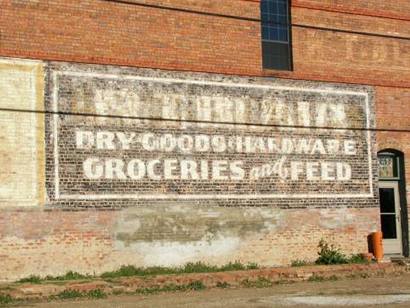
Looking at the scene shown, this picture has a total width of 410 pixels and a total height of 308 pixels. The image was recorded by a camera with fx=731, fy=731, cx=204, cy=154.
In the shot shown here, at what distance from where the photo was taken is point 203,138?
59.6 feet

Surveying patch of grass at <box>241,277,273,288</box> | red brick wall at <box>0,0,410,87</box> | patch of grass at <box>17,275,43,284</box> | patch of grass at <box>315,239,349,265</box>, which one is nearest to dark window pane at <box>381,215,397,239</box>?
patch of grass at <box>315,239,349,265</box>

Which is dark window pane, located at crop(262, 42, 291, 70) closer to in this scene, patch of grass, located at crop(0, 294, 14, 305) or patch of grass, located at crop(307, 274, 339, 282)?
patch of grass, located at crop(307, 274, 339, 282)

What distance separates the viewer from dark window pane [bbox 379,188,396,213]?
2092 centimetres

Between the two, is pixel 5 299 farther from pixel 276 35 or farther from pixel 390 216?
pixel 390 216

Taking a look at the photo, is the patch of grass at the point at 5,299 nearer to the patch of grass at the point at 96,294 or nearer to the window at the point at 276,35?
the patch of grass at the point at 96,294

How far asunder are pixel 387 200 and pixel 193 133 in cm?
654

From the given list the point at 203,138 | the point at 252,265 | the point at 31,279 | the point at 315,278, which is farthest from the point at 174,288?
the point at 203,138

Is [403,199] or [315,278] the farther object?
[403,199]

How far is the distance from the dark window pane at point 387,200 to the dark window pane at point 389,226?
200 millimetres

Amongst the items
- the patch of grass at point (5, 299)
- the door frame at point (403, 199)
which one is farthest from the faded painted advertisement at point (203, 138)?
the patch of grass at point (5, 299)

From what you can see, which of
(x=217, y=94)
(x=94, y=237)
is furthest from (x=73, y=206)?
(x=217, y=94)

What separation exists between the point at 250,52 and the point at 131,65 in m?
3.43

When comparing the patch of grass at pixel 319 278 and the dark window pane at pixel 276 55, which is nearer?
the patch of grass at pixel 319 278

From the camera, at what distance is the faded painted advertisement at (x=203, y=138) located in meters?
16.8
